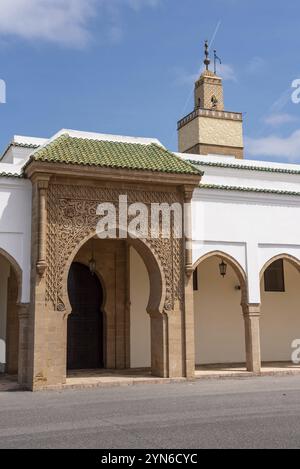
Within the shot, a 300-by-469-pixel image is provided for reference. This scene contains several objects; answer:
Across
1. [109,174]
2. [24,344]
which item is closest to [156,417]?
[24,344]

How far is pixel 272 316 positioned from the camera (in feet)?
55.3

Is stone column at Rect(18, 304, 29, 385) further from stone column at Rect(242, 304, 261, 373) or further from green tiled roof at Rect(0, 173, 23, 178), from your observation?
stone column at Rect(242, 304, 261, 373)

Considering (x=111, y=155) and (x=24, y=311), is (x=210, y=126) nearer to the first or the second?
(x=111, y=155)

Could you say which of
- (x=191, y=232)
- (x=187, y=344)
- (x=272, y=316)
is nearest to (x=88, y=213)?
(x=191, y=232)

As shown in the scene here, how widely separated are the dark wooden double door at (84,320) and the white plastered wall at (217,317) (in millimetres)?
2707

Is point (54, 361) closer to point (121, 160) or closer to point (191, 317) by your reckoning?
point (191, 317)

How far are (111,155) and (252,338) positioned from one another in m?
5.36

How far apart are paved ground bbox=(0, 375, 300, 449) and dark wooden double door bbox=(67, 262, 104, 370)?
351 cm

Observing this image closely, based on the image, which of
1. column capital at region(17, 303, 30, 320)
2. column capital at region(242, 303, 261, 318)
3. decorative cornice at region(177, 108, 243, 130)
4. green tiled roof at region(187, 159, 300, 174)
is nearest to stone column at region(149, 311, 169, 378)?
column capital at region(242, 303, 261, 318)

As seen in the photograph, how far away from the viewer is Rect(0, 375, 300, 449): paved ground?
6.15 m

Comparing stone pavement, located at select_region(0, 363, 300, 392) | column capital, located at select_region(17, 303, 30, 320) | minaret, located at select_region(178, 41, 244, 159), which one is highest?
minaret, located at select_region(178, 41, 244, 159)

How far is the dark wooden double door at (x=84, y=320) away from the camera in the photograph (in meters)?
14.9

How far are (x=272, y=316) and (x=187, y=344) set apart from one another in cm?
486

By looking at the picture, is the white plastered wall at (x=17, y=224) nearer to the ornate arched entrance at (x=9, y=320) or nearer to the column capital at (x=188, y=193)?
the ornate arched entrance at (x=9, y=320)
